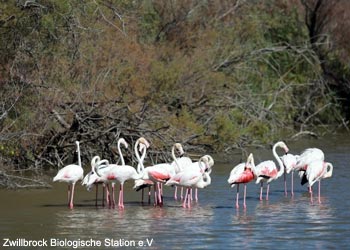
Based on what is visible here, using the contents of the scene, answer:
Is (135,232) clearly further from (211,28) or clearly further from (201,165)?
(211,28)

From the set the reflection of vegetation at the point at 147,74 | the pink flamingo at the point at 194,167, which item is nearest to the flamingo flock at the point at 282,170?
the pink flamingo at the point at 194,167

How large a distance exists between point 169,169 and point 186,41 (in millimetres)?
9071

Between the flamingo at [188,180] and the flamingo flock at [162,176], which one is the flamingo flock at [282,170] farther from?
the flamingo at [188,180]

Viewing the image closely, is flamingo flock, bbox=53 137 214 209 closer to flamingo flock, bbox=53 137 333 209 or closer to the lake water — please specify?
flamingo flock, bbox=53 137 333 209

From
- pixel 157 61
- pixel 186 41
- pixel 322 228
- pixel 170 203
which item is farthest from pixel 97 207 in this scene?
pixel 186 41

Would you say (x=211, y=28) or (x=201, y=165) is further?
(x=211, y=28)

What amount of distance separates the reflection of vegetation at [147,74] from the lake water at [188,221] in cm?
172

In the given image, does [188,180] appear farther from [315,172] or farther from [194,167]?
[315,172]

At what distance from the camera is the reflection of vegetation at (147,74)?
16.3 meters

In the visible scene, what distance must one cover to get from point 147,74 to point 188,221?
7.59 m

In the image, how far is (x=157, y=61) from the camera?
20.9 metres

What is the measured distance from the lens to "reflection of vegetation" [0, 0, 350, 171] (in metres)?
16.3

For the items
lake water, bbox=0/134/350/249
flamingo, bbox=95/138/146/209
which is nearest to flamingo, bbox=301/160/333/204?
lake water, bbox=0/134/350/249

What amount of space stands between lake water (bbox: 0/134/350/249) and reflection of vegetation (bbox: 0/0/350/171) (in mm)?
1718
